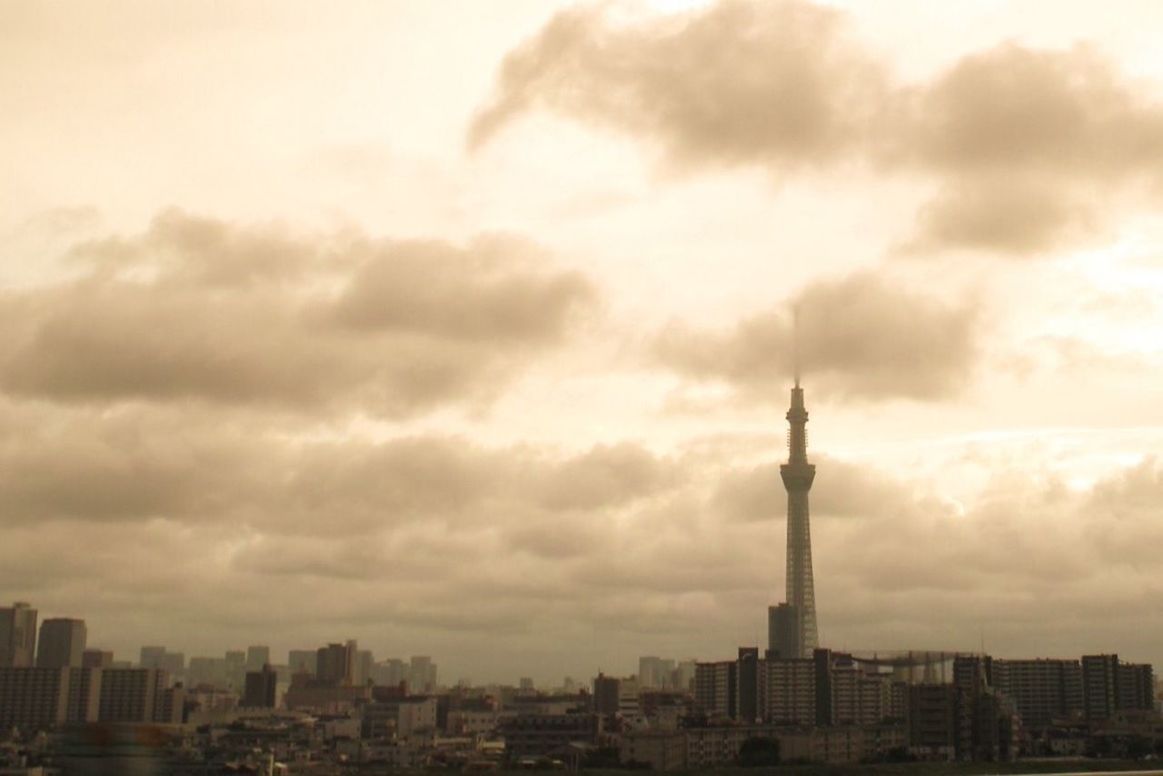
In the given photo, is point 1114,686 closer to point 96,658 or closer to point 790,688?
point 790,688

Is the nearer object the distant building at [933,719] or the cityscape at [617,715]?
the cityscape at [617,715]

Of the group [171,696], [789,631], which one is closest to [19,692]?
[171,696]

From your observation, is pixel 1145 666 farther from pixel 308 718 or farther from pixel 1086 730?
pixel 308 718

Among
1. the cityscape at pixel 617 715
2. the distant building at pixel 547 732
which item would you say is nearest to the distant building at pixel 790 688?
the cityscape at pixel 617 715

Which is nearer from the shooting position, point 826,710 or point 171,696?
point 171,696

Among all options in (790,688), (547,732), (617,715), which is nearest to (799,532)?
(790,688)

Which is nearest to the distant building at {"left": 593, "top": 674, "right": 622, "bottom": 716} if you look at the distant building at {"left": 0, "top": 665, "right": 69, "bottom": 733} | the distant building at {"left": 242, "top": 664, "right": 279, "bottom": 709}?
the distant building at {"left": 242, "top": 664, "right": 279, "bottom": 709}

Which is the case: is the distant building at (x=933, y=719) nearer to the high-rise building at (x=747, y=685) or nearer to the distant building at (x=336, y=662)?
the high-rise building at (x=747, y=685)
